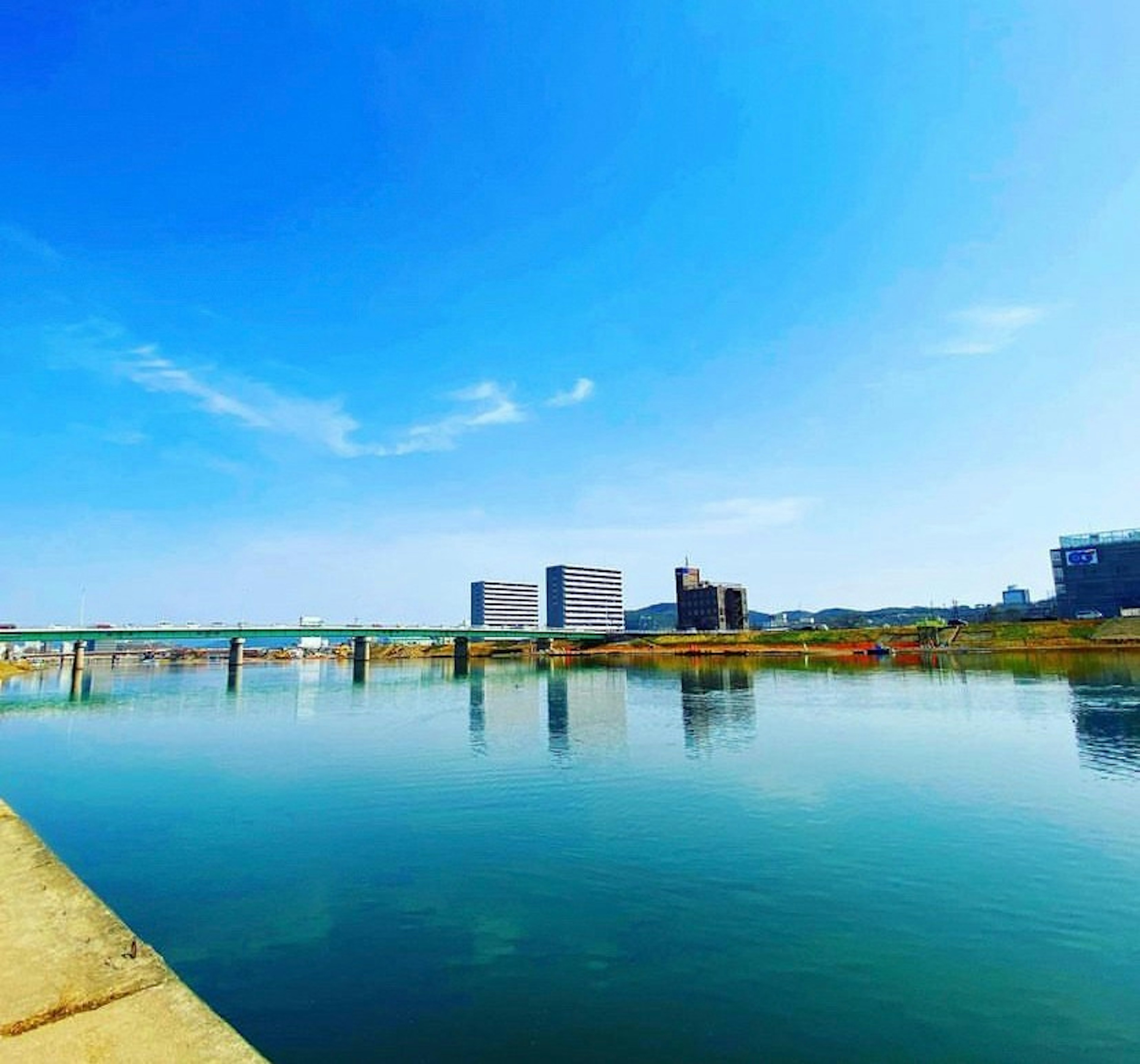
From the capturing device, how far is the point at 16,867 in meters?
17.7

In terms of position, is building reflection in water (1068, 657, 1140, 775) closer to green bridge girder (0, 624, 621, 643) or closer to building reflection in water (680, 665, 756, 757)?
building reflection in water (680, 665, 756, 757)

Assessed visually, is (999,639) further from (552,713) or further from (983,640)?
(552,713)

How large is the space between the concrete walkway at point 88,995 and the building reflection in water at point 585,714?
103 feet

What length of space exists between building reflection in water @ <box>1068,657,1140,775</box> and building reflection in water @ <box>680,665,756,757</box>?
2048cm

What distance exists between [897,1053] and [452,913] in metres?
11.8

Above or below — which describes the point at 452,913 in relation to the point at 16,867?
below

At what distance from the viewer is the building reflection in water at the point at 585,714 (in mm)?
49250

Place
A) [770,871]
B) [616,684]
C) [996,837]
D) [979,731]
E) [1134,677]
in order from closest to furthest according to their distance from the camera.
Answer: [770,871] → [996,837] → [979,731] → [1134,677] → [616,684]

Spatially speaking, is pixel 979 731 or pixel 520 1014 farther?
pixel 979 731

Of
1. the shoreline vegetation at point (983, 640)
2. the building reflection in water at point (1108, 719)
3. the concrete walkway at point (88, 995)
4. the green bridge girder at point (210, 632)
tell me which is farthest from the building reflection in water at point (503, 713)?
the shoreline vegetation at point (983, 640)

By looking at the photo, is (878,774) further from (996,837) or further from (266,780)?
(266,780)

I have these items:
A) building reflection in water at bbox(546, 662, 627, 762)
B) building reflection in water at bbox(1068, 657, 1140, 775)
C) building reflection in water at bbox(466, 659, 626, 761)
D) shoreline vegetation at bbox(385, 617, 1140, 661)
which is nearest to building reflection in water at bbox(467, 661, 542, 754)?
building reflection in water at bbox(466, 659, 626, 761)

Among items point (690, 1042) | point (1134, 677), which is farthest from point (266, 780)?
point (1134, 677)

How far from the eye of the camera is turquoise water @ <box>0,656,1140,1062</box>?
523 inches
